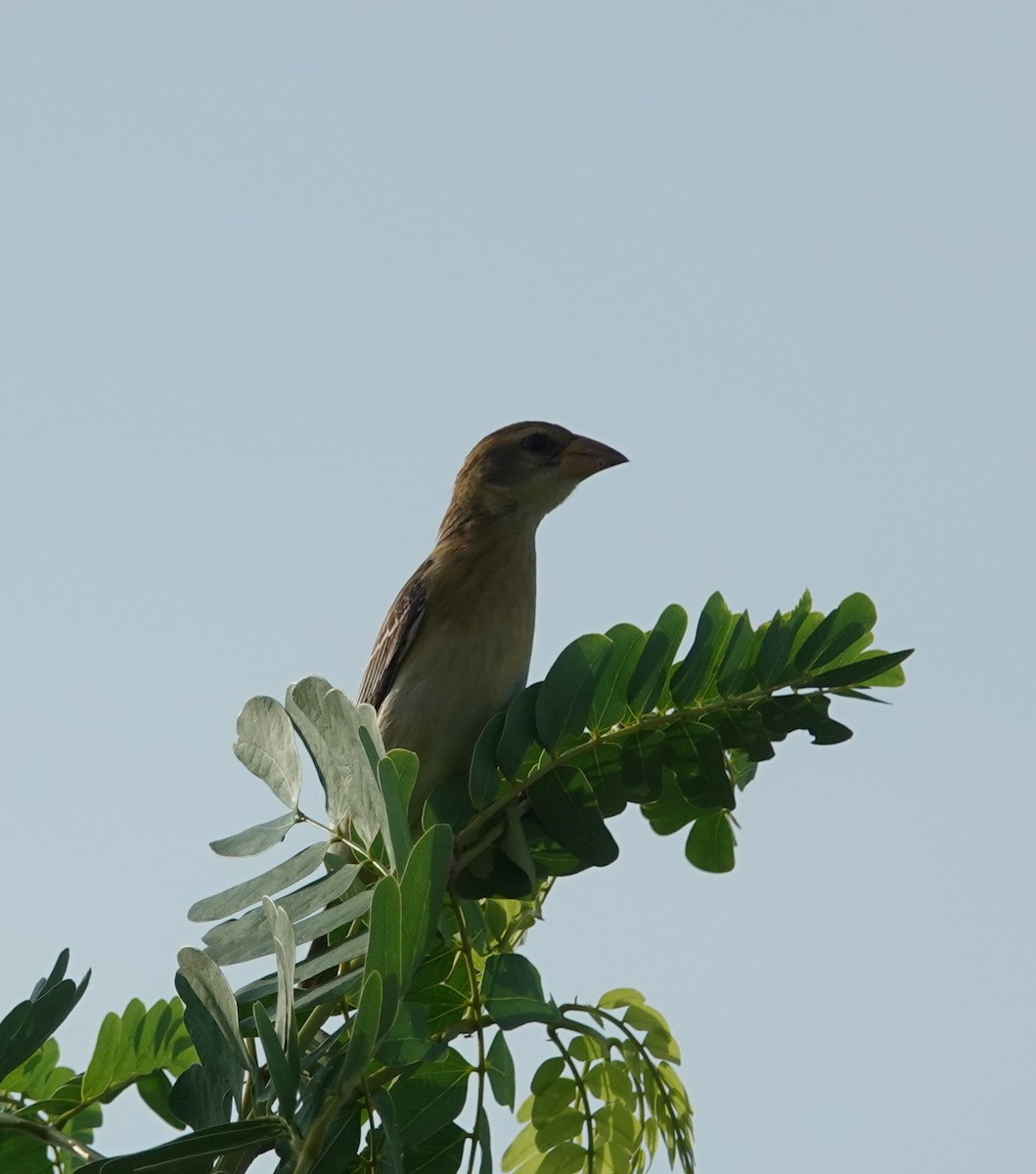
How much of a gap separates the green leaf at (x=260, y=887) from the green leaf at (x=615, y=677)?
0.57 metres

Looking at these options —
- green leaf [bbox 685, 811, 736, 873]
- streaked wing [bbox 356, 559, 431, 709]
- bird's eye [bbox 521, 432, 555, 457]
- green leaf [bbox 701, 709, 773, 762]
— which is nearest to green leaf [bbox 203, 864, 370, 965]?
green leaf [bbox 701, 709, 773, 762]

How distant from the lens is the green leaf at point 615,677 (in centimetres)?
282

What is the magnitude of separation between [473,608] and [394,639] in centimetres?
37

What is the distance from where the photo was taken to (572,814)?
278 centimetres

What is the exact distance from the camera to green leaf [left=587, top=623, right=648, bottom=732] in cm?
282

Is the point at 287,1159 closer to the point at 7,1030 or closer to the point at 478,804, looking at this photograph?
the point at 7,1030

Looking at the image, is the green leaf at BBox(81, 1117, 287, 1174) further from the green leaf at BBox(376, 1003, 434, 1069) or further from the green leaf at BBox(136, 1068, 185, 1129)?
the green leaf at BBox(136, 1068, 185, 1129)

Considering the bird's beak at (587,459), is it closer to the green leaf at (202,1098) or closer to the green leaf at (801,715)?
the green leaf at (801,715)

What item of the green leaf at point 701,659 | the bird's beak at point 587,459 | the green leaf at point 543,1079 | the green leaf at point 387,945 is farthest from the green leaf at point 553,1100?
the bird's beak at point 587,459

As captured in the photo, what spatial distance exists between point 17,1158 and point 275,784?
760mm

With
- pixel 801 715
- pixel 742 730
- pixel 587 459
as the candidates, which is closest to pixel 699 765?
pixel 742 730

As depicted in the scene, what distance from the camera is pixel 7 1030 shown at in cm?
240

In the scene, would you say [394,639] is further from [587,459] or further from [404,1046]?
[404,1046]

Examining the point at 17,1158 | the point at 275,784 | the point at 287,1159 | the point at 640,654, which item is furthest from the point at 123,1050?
the point at 640,654
